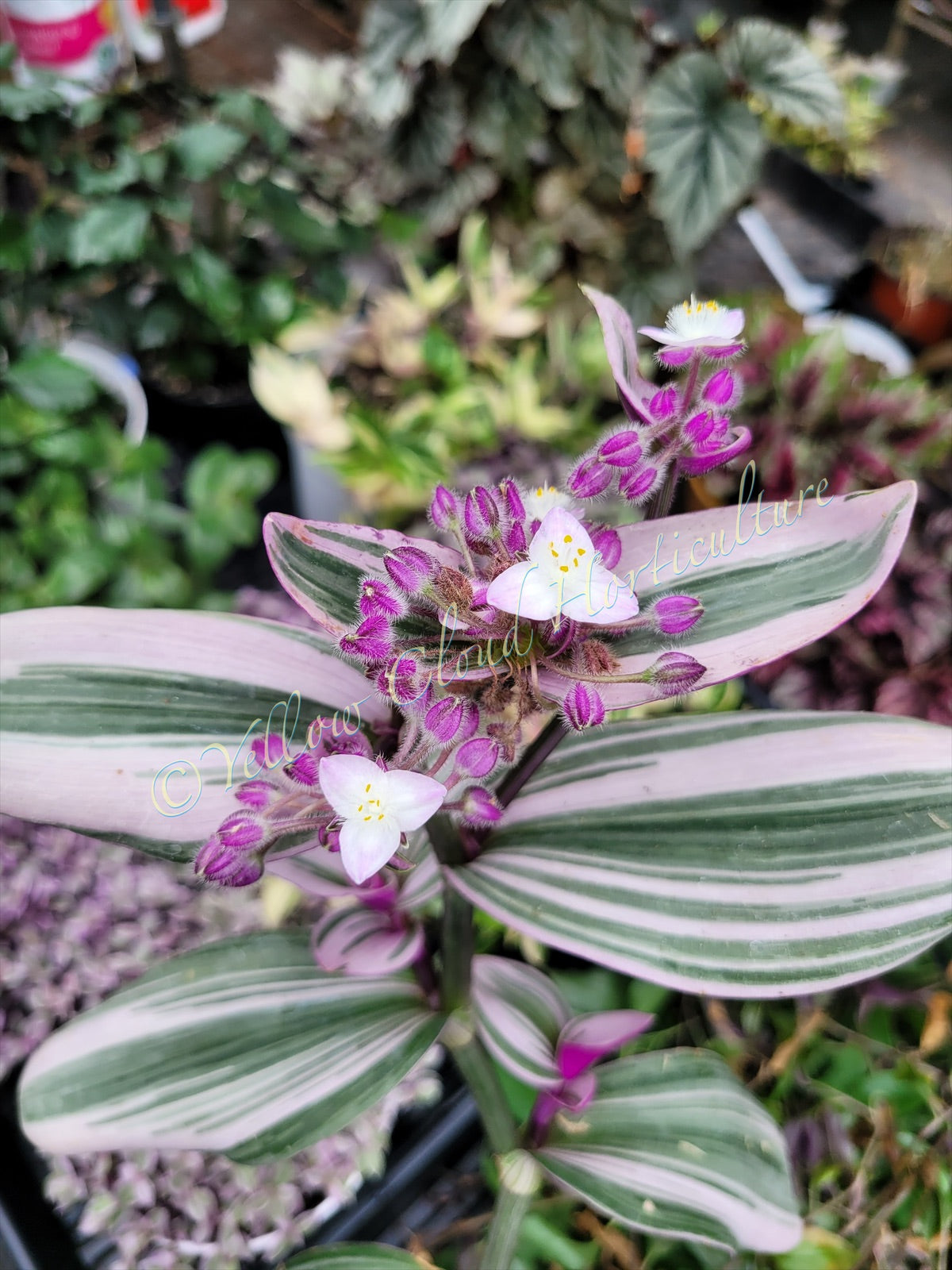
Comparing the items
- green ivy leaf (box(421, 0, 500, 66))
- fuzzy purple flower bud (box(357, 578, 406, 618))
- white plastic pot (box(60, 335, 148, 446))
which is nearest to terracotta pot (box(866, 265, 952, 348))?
green ivy leaf (box(421, 0, 500, 66))

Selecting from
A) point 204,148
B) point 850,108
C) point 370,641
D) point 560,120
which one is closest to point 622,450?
point 370,641

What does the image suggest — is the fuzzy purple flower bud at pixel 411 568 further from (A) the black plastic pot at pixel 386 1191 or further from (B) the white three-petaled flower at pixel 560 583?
(A) the black plastic pot at pixel 386 1191

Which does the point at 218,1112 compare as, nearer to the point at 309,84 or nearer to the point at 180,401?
the point at 180,401

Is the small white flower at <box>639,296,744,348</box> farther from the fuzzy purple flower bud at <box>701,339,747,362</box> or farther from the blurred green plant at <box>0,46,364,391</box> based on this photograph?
the blurred green plant at <box>0,46,364,391</box>

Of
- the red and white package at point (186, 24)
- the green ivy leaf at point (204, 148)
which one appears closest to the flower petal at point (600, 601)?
the green ivy leaf at point (204, 148)

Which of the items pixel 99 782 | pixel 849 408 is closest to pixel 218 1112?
pixel 99 782

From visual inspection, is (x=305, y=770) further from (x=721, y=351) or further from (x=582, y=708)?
(x=721, y=351)
